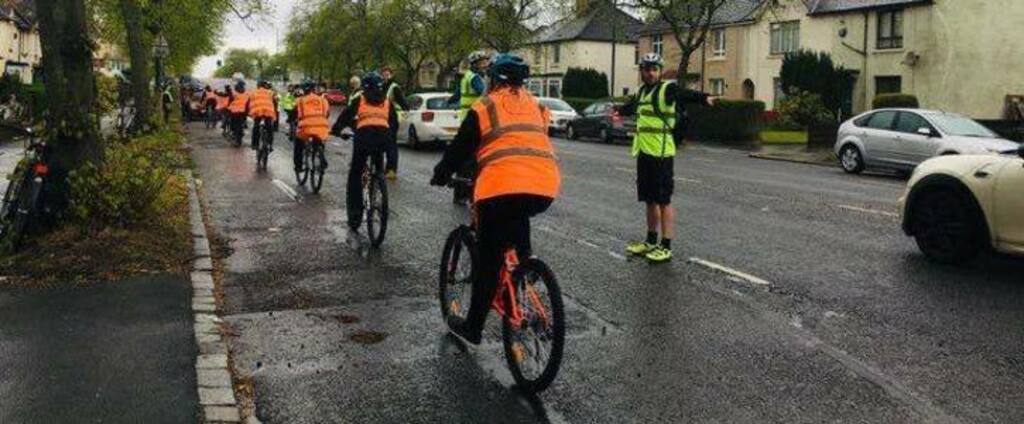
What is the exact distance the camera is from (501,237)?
16.9 ft

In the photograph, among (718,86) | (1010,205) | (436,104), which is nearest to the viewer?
(1010,205)

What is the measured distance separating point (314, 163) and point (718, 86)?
131ft

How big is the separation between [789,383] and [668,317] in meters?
1.57

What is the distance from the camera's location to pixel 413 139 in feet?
81.6

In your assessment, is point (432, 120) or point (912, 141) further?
point (432, 120)

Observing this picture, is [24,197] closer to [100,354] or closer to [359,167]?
[359,167]

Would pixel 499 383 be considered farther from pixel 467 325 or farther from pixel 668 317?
pixel 668 317

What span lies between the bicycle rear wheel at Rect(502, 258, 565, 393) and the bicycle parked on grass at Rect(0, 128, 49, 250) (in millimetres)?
5403

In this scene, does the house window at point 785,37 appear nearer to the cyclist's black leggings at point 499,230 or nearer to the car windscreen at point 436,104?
the car windscreen at point 436,104

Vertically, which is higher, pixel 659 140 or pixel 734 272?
pixel 659 140

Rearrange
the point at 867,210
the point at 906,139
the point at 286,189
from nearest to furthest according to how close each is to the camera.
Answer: the point at 867,210 → the point at 286,189 → the point at 906,139

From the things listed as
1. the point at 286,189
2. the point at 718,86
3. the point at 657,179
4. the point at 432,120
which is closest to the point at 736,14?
the point at 718,86

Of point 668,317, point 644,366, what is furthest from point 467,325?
point 668,317

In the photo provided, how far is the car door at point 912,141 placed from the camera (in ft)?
61.4
